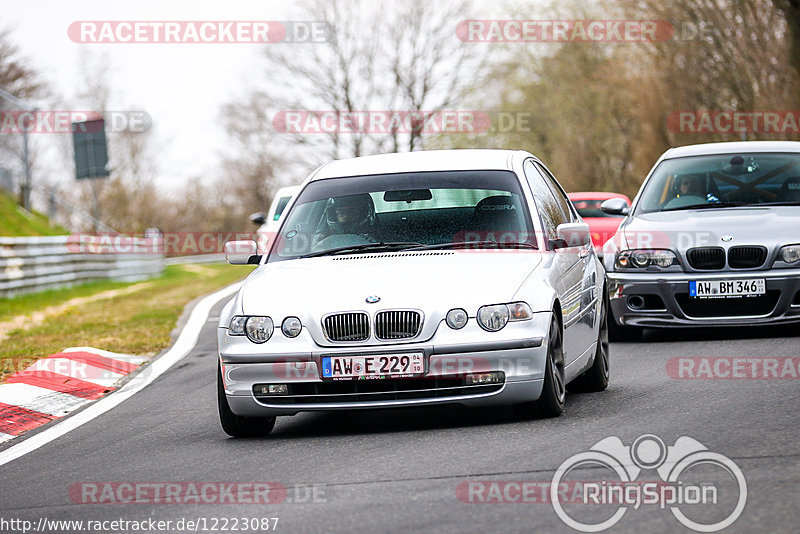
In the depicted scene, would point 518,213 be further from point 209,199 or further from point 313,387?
point 209,199

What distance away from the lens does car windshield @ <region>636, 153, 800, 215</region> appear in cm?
1211

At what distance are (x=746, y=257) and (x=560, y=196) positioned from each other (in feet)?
8.39

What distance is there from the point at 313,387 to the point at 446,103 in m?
48.3

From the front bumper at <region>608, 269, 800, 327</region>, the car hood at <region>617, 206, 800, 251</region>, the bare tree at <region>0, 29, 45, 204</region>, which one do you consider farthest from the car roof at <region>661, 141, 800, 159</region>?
the bare tree at <region>0, 29, 45, 204</region>

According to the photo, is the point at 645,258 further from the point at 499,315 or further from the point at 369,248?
the point at 499,315

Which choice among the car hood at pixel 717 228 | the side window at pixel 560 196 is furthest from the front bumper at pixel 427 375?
the car hood at pixel 717 228

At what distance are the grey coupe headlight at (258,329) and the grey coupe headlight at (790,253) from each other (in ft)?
18.4

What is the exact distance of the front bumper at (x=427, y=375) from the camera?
6922mm

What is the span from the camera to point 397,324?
6965mm

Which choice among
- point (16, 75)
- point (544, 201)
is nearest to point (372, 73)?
point (16, 75)

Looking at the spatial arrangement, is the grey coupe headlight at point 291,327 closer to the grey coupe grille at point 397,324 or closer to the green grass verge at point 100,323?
the grey coupe grille at point 397,324

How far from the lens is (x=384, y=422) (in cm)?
764

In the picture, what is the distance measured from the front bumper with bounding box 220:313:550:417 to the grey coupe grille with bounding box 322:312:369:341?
0.22 feet

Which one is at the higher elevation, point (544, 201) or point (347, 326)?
point (544, 201)
